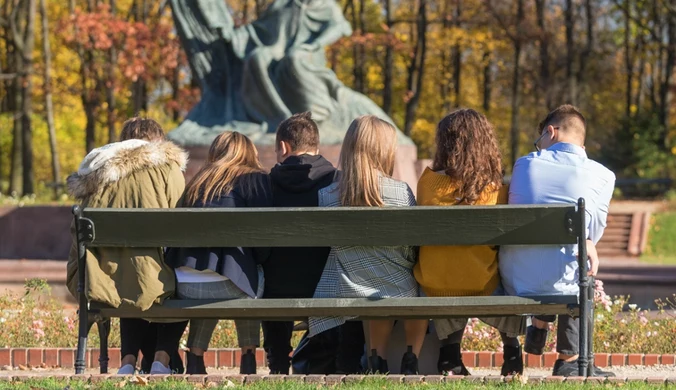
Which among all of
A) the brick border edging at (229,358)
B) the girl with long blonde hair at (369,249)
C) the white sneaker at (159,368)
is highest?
the girl with long blonde hair at (369,249)

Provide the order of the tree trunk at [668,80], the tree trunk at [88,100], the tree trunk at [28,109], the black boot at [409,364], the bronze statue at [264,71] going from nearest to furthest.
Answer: the black boot at [409,364], the bronze statue at [264,71], the tree trunk at [28,109], the tree trunk at [88,100], the tree trunk at [668,80]

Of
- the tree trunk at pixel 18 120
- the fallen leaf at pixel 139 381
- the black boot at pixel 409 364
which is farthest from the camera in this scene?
the tree trunk at pixel 18 120

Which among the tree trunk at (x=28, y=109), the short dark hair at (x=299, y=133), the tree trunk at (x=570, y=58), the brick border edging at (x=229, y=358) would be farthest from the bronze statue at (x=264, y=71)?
the tree trunk at (x=570, y=58)

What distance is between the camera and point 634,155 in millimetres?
30828

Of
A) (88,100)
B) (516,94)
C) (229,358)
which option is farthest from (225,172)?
(516,94)

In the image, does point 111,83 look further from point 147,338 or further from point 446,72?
point 147,338

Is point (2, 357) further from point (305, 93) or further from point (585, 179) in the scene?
point (305, 93)

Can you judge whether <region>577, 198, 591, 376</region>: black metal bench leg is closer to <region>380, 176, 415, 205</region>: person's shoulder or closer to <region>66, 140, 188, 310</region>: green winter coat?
<region>380, 176, 415, 205</region>: person's shoulder

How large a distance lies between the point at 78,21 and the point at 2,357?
1977 centimetres

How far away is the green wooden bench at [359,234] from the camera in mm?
5457

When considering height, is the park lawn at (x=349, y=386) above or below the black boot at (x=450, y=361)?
above

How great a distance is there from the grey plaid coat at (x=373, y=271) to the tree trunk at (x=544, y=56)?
2601 centimetres

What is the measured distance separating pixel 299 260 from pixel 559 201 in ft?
4.23

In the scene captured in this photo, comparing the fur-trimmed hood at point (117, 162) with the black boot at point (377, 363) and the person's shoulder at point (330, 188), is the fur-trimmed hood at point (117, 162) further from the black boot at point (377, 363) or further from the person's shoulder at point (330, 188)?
the black boot at point (377, 363)
